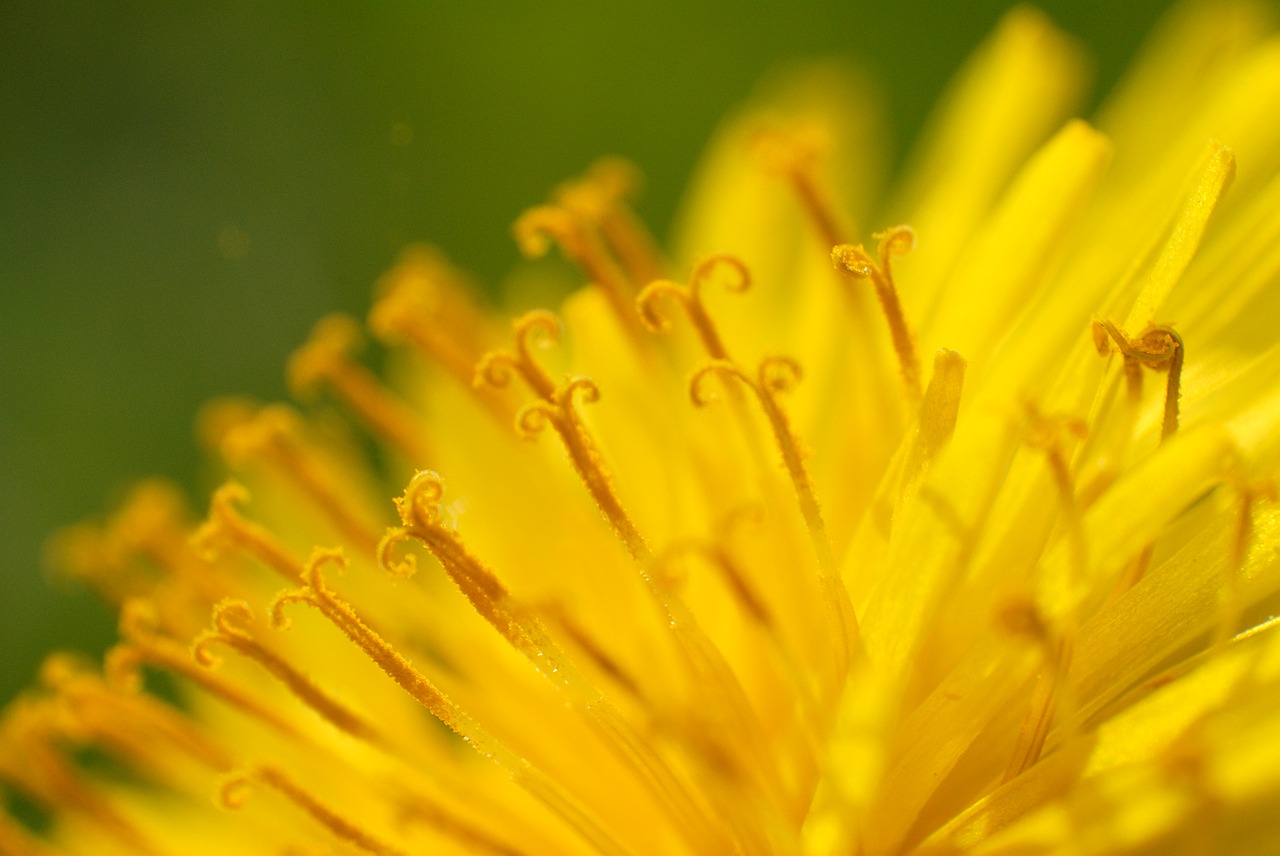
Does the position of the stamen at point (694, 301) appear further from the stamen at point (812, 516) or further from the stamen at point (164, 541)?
the stamen at point (164, 541)

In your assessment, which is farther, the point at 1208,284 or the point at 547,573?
the point at 547,573

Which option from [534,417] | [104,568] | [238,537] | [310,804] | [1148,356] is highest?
[104,568]

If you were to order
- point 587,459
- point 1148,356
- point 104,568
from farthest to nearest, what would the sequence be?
point 104,568
point 587,459
point 1148,356

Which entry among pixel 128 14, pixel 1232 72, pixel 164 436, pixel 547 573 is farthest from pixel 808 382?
pixel 128 14

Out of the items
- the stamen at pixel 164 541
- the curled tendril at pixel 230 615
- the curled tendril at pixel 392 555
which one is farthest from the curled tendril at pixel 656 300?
the stamen at pixel 164 541

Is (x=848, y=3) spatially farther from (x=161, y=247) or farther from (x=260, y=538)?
(x=260, y=538)

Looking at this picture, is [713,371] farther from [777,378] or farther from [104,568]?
[104,568]

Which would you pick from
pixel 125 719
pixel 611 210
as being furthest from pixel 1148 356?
pixel 125 719
